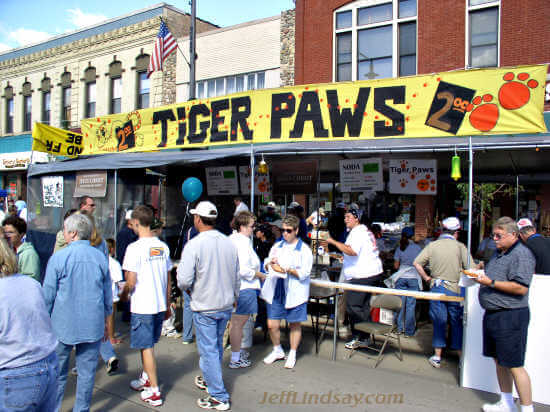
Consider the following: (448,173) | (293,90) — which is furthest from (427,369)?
(448,173)

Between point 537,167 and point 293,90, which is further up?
point 293,90

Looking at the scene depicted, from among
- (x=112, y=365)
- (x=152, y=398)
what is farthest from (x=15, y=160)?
(x=152, y=398)

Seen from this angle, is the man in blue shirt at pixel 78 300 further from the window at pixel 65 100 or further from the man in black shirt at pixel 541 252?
the window at pixel 65 100

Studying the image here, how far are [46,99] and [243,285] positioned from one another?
21150 mm

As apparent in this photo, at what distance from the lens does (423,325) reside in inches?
286

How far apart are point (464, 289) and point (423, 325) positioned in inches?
105

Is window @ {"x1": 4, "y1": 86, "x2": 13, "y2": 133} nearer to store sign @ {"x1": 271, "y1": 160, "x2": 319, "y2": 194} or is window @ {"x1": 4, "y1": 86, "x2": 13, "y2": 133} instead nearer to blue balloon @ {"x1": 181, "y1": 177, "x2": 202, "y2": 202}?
blue balloon @ {"x1": 181, "y1": 177, "x2": 202, "y2": 202}

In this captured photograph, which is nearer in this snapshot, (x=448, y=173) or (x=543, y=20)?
(x=448, y=173)

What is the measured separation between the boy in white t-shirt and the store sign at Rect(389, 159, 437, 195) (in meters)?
4.96

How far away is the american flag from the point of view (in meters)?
13.0

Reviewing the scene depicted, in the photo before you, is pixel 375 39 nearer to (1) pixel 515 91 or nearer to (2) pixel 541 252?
(1) pixel 515 91

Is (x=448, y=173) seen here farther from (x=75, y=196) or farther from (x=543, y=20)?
(x=75, y=196)

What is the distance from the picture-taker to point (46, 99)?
21.7 m

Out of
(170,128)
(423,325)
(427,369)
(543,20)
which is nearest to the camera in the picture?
(427,369)
